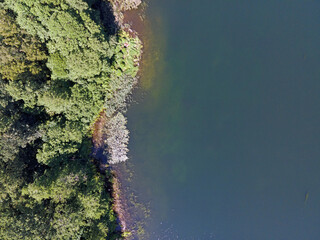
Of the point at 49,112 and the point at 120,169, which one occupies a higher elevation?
the point at 49,112

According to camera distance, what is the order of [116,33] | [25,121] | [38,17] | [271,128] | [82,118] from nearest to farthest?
[38,17], [25,121], [82,118], [116,33], [271,128]

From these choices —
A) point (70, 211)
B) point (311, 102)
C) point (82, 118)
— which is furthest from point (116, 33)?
point (311, 102)

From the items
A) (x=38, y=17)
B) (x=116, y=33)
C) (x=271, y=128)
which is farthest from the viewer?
(x=271, y=128)

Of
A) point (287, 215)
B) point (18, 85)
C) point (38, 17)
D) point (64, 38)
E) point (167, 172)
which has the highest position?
point (38, 17)

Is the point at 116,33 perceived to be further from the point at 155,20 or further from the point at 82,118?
the point at 82,118

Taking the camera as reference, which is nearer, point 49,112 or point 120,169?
point 49,112

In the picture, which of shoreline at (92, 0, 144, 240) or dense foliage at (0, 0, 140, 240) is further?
shoreline at (92, 0, 144, 240)

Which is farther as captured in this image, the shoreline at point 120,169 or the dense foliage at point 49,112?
the shoreline at point 120,169

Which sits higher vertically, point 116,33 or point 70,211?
point 116,33
